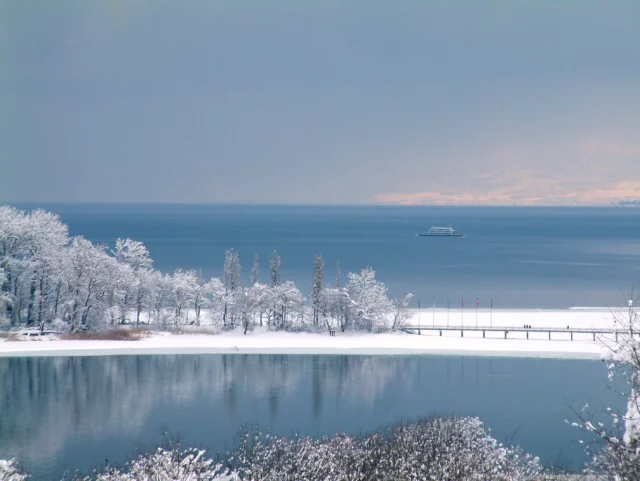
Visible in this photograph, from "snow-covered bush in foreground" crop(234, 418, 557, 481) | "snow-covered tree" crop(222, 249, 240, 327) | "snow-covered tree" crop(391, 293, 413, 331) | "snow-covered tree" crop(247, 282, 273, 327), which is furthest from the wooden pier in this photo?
"snow-covered bush in foreground" crop(234, 418, 557, 481)

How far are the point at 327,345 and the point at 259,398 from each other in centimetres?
1481

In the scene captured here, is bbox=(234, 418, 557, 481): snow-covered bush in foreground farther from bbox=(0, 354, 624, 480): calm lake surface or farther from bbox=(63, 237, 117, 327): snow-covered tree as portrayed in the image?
bbox=(63, 237, 117, 327): snow-covered tree

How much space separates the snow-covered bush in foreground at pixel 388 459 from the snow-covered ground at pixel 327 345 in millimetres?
21363

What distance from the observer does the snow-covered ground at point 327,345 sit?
47.7 metres

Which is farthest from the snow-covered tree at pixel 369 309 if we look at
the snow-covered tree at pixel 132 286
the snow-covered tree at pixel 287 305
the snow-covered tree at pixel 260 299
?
the snow-covered tree at pixel 132 286

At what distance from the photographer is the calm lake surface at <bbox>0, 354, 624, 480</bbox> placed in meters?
29.7

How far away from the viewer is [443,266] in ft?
414

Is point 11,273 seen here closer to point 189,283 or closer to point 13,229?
point 13,229

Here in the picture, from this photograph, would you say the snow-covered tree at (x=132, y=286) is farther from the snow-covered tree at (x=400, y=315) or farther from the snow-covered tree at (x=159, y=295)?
the snow-covered tree at (x=400, y=315)

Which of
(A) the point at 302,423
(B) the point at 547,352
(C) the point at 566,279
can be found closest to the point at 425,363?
(B) the point at 547,352

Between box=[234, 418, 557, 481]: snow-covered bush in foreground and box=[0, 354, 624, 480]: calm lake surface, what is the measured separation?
359 cm

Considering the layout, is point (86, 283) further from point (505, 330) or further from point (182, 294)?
point (505, 330)

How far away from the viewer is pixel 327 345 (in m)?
51.1

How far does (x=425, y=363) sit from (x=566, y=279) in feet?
222
